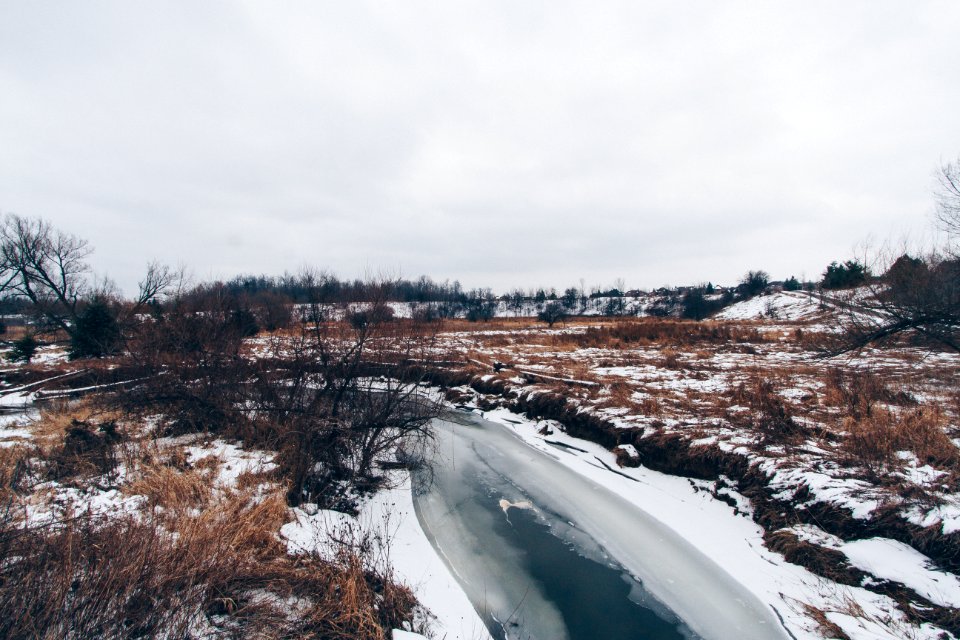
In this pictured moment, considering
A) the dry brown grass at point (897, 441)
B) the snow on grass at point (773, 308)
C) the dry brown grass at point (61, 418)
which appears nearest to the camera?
the dry brown grass at point (897, 441)

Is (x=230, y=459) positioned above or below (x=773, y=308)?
below

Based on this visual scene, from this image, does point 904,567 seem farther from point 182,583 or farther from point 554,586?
point 182,583

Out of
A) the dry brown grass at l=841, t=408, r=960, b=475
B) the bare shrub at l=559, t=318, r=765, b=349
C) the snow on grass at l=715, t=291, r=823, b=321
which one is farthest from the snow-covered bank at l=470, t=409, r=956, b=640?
the snow on grass at l=715, t=291, r=823, b=321

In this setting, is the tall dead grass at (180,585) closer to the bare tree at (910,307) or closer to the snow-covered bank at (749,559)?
the snow-covered bank at (749,559)

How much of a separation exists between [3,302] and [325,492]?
33.0 meters

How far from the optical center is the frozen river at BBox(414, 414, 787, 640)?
5.15 m

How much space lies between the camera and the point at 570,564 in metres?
6.39

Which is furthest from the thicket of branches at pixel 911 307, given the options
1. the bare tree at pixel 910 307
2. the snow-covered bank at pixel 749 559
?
the snow-covered bank at pixel 749 559

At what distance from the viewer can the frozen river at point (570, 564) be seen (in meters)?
5.15

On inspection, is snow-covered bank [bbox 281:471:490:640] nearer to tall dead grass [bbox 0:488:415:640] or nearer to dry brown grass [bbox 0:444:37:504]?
tall dead grass [bbox 0:488:415:640]

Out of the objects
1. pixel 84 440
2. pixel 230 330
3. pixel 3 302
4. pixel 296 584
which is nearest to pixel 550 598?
pixel 296 584

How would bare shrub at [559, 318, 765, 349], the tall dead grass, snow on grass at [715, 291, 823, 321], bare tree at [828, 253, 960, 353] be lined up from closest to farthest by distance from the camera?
the tall dead grass → bare tree at [828, 253, 960, 353] → bare shrub at [559, 318, 765, 349] → snow on grass at [715, 291, 823, 321]

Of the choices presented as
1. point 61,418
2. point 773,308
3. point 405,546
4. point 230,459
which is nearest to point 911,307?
point 405,546

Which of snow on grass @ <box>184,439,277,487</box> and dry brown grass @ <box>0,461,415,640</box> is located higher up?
dry brown grass @ <box>0,461,415,640</box>
